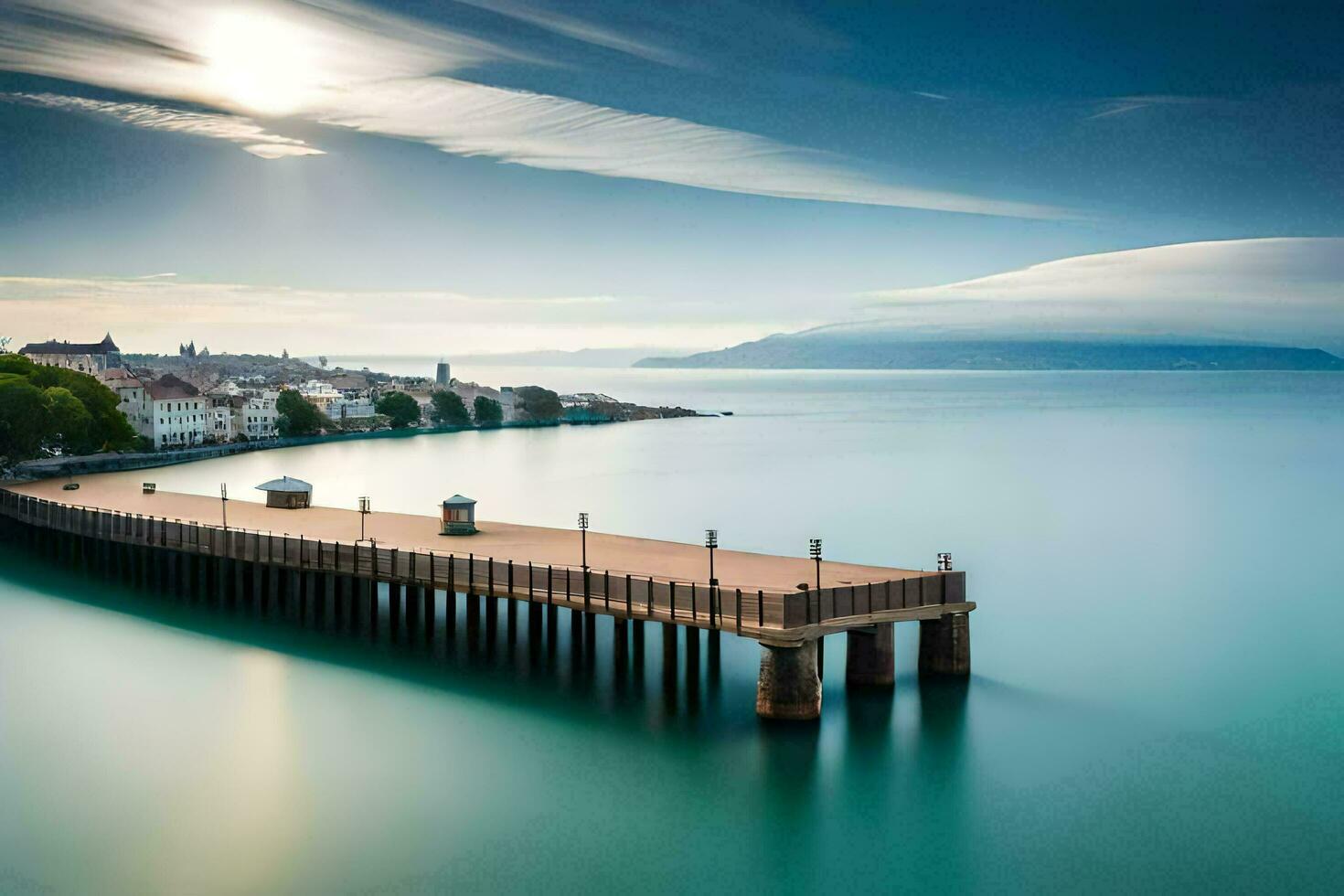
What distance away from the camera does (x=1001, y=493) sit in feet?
287

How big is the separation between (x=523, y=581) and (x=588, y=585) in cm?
243

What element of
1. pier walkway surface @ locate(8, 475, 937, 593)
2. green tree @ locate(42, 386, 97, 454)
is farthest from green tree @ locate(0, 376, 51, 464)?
pier walkway surface @ locate(8, 475, 937, 593)

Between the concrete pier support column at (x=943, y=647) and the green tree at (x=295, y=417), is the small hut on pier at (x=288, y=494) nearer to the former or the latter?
the concrete pier support column at (x=943, y=647)

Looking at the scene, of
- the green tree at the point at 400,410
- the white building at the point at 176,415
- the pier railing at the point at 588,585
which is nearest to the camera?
the pier railing at the point at 588,585

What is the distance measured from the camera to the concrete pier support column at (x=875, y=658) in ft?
98.0

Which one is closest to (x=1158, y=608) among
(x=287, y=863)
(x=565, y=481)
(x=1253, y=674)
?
(x=1253, y=674)

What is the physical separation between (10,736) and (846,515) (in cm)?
5185

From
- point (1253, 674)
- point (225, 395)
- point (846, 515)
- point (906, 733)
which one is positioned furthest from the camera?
point (225, 395)

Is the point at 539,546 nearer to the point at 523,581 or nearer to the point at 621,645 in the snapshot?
the point at 523,581

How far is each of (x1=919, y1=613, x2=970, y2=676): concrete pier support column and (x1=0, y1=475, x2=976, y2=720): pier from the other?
3 centimetres

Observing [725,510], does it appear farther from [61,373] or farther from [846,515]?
[61,373]

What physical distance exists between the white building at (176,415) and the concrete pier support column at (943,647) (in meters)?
112

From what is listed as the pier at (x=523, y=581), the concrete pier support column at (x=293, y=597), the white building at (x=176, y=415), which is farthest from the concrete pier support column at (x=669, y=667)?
the white building at (x=176, y=415)

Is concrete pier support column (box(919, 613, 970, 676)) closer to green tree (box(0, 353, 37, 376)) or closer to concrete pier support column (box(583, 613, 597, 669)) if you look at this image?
concrete pier support column (box(583, 613, 597, 669))
